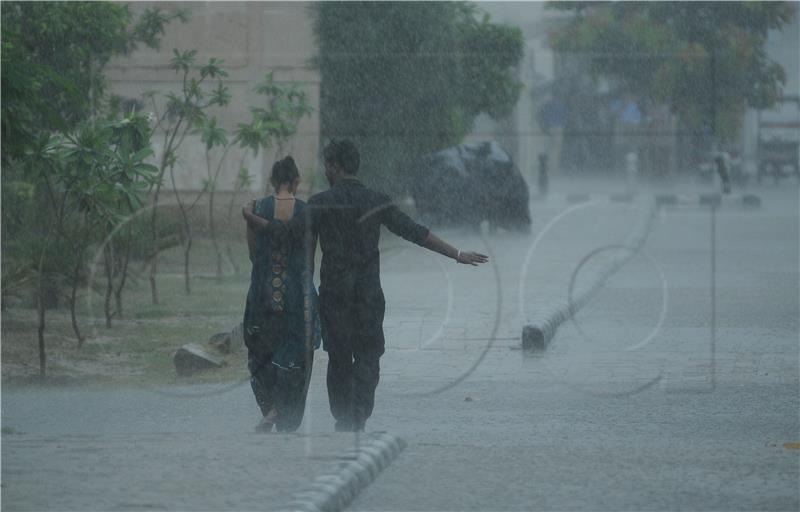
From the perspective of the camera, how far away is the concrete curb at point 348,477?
6.08 metres

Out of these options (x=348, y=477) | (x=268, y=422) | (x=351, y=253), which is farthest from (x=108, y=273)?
(x=348, y=477)

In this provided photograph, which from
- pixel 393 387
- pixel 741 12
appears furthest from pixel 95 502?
pixel 741 12

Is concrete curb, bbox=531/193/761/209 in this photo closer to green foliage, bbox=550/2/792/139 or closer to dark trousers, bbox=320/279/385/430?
green foliage, bbox=550/2/792/139

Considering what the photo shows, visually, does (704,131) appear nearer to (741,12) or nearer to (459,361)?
(741,12)

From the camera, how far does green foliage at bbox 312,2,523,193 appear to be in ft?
92.4

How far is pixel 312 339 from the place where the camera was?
27.0ft

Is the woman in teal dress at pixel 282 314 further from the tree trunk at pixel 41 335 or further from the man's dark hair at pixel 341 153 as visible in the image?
the tree trunk at pixel 41 335

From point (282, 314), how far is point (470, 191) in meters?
20.7

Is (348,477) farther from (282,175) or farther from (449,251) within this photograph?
(282,175)

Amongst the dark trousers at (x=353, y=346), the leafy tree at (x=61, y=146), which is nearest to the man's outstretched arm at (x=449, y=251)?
the dark trousers at (x=353, y=346)

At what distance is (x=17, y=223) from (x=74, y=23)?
3.33 meters

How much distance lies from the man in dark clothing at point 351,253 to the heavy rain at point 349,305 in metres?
0.01

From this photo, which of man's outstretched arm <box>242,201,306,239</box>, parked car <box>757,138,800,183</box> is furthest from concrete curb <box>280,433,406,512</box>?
parked car <box>757,138,800,183</box>

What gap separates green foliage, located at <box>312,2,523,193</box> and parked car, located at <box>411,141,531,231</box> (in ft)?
2.25
